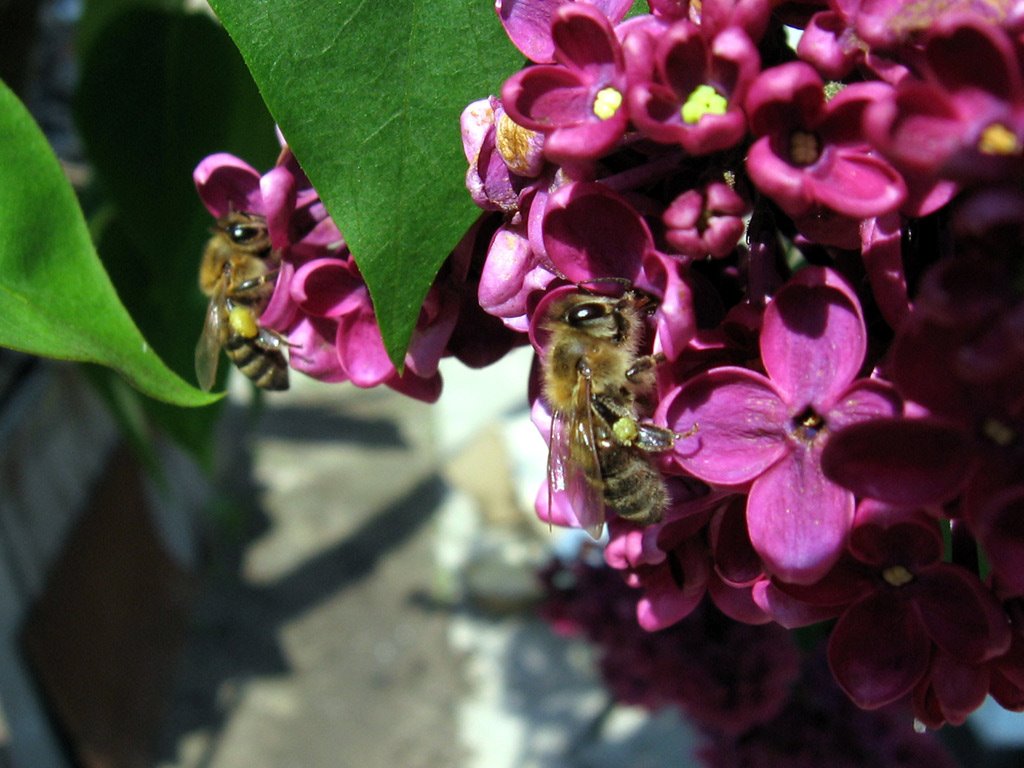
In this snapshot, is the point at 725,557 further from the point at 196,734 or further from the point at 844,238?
the point at 196,734

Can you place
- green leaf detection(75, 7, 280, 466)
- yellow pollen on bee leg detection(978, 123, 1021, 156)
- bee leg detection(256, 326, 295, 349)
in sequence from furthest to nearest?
green leaf detection(75, 7, 280, 466) < bee leg detection(256, 326, 295, 349) < yellow pollen on bee leg detection(978, 123, 1021, 156)

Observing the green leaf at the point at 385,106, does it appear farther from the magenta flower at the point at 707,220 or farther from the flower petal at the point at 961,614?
the flower petal at the point at 961,614

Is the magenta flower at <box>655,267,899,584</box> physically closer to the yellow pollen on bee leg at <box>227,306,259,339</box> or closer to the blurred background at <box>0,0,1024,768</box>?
the yellow pollen on bee leg at <box>227,306,259,339</box>

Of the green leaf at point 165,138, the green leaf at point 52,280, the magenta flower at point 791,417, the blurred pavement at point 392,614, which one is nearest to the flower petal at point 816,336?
the magenta flower at point 791,417

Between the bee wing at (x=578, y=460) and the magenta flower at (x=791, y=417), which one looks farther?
the bee wing at (x=578, y=460)

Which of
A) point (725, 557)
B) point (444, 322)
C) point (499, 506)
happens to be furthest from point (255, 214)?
point (499, 506)

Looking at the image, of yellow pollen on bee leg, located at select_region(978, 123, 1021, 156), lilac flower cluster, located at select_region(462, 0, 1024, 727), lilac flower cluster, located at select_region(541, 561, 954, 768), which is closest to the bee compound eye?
lilac flower cluster, located at select_region(462, 0, 1024, 727)
